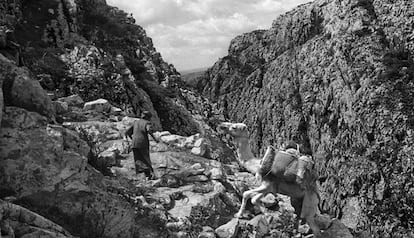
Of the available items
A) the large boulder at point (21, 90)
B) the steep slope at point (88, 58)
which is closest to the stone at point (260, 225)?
the large boulder at point (21, 90)

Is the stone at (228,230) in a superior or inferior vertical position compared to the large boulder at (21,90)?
inferior

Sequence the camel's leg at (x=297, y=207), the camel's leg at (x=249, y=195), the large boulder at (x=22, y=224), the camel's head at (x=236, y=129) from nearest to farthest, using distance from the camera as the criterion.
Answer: the large boulder at (x=22, y=224)
the camel's leg at (x=297, y=207)
the camel's leg at (x=249, y=195)
the camel's head at (x=236, y=129)

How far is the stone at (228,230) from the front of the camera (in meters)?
8.08

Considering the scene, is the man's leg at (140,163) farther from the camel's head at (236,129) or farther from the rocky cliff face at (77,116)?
the camel's head at (236,129)

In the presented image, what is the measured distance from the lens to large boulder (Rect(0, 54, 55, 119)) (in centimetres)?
711

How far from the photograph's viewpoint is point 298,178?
8.62 meters

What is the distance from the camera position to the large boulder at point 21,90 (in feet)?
23.3

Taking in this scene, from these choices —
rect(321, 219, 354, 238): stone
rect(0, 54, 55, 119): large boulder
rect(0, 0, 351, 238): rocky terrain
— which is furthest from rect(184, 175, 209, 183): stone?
rect(0, 54, 55, 119): large boulder

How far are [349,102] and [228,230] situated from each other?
50.1m

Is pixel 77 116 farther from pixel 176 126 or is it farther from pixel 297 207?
pixel 176 126

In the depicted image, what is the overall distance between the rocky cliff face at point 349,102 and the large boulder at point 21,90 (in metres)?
35.2

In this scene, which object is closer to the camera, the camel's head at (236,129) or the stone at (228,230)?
the stone at (228,230)

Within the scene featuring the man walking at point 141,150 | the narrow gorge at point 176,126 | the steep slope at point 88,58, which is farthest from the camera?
the steep slope at point 88,58

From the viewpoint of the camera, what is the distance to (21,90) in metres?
7.27
